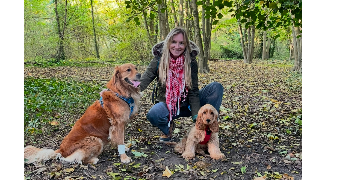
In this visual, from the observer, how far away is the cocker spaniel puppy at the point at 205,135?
3.34 meters

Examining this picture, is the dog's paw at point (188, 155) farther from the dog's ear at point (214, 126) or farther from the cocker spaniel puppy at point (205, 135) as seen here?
the dog's ear at point (214, 126)

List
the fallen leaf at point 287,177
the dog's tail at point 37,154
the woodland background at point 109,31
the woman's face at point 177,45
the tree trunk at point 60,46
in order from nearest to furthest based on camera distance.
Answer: the fallen leaf at point 287,177 < the dog's tail at point 37,154 < the woman's face at point 177,45 < the woodland background at point 109,31 < the tree trunk at point 60,46

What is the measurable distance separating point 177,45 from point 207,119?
1.14 meters

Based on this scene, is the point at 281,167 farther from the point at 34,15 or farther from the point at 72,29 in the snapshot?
the point at 72,29

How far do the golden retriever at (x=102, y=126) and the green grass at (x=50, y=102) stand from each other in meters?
1.53

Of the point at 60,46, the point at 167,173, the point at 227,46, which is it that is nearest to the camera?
the point at 167,173

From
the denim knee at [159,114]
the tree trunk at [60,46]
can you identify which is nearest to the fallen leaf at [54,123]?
the denim knee at [159,114]

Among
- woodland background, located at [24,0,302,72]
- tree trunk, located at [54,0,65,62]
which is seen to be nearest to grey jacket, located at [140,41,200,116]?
woodland background, located at [24,0,302,72]

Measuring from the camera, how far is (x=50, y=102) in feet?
19.0

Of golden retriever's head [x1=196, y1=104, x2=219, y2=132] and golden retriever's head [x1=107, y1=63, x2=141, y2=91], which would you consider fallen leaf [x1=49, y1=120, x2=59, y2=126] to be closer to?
golden retriever's head [x1=107, y1=63, x2=141, y2=91]

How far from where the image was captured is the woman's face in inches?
145

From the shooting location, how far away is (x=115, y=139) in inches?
134

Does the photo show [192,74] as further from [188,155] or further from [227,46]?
[227,46]

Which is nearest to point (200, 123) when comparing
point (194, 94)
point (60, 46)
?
point (194, 94)
